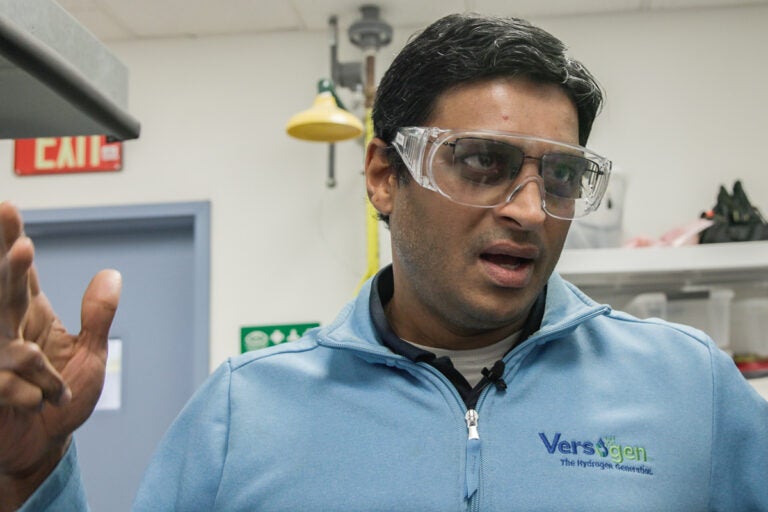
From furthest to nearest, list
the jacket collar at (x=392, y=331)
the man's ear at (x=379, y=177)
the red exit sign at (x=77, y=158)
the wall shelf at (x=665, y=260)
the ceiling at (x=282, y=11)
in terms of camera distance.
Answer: the red exit sign at (x=77, y=158) → the ceiling at (x=282, y=11) → the wall shelf at (x=665, y=260) → the man's ear at (x=379, y=177) → the jacket collar at (x=392, y=331)

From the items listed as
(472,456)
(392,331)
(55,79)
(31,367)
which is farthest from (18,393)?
(392,331)

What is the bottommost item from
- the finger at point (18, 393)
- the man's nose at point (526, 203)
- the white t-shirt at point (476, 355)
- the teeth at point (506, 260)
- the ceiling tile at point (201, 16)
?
the white t-shirt at point (476, 355)

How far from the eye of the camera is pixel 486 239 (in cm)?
102

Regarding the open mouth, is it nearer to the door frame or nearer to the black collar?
the black collar

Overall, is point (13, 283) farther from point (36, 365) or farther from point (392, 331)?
point (392, 331)

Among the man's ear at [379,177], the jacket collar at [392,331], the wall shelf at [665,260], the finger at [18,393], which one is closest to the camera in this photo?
the finger at [18,393]

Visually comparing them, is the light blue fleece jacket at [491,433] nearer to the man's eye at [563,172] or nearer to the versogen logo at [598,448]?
the versogen logo at [598,448]

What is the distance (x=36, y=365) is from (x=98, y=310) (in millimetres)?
229

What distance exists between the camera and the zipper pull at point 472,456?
3.13 feet

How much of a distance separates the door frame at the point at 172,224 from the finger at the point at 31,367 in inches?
95.0

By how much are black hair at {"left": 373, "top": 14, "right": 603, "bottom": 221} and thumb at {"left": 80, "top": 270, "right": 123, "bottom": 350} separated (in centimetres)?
60

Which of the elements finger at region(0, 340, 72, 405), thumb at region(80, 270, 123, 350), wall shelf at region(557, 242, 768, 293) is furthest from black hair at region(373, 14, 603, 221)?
wall shelf at region(557, 242, 768, 293)

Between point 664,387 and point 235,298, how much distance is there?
198cm

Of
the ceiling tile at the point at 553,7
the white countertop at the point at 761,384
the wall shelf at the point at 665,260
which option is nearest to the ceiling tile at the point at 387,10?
the ceiling tile at the point at 553,7
